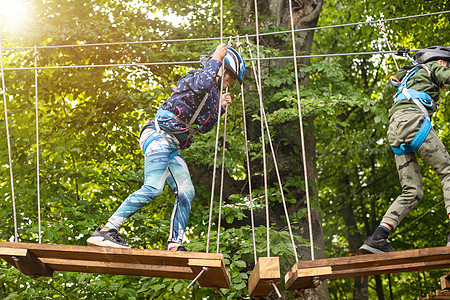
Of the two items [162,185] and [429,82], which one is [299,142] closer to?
[429,82]

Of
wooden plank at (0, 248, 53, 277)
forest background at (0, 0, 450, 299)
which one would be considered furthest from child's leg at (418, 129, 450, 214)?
wooden plank at (0, 248, 53, 277)

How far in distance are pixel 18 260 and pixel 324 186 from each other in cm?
850

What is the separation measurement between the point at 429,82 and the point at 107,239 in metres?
2.38

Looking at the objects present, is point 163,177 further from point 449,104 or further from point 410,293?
point 410,293

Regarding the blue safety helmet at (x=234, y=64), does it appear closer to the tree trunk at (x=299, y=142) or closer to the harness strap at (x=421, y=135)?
the harness strap at (x=421, y=135)

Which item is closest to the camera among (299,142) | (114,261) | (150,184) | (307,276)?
(307,276)

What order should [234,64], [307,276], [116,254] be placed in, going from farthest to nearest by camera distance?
[234,64] < [116,254] < [307,276]

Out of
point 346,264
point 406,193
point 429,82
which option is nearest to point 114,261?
point 346,264

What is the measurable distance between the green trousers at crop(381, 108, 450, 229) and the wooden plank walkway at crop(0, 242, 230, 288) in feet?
3.99

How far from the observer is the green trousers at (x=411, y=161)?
10.5ft

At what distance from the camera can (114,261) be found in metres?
3.15

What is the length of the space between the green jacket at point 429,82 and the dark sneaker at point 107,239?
6.69 feet

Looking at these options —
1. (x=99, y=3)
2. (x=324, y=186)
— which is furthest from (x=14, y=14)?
(x=324, y=186)

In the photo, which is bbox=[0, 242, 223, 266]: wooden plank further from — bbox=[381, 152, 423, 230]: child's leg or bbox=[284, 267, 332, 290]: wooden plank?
bbox=[381, 152, 423, 230]: child's leg
